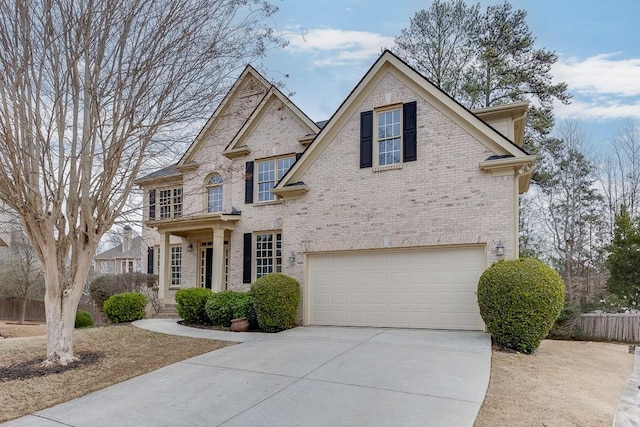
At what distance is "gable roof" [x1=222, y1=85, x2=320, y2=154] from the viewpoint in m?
15.3

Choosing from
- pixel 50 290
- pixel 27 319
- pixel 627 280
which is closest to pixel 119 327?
pixel 50 290

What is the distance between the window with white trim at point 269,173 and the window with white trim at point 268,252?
1.39 meters

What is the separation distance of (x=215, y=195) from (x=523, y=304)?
12963mm

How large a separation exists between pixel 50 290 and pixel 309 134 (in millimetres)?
9736

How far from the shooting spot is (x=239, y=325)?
1172 centimetres

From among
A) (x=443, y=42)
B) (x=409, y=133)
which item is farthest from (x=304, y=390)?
(x=443, y=42)

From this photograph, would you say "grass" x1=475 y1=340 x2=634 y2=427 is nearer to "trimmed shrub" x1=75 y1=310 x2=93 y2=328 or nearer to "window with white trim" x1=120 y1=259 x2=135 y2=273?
"trimmed shrub" x1=75 y1=310 x2=93 y2=328

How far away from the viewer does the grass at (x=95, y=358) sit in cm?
624

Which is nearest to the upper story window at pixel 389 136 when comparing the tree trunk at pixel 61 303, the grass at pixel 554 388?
the grass at pixel 554 388

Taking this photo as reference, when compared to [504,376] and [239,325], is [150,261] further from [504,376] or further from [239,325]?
[504,376]

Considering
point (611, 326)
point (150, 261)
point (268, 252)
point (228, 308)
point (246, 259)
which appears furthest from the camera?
point (150, 261)

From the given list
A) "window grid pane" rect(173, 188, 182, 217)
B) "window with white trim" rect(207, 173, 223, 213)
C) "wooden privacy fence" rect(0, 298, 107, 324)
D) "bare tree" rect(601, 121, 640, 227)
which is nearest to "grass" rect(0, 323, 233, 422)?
"window with white trim" rect(207, 173, 223, 213)

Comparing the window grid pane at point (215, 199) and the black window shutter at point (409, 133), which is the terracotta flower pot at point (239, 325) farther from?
the window grid pane at point (215, 199)

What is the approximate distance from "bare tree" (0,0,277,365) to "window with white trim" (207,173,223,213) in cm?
918
